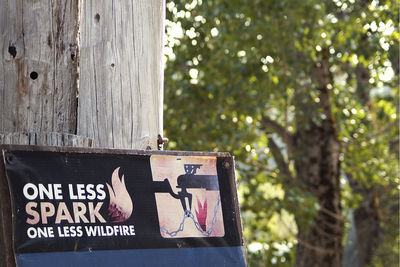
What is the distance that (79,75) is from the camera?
8.98 ft

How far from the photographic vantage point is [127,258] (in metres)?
2.48

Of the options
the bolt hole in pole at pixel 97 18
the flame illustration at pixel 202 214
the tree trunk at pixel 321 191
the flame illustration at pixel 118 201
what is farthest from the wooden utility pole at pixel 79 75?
the tree trunk at pixel 321 191

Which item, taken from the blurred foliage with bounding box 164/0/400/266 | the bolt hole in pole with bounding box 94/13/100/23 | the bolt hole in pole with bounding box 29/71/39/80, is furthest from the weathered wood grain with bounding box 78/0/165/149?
the blurred foliage with bounding box 164/0/400/266

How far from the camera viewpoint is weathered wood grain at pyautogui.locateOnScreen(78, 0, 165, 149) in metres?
2.79

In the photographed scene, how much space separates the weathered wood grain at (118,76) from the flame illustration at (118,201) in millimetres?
278

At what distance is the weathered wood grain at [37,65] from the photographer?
2555mm

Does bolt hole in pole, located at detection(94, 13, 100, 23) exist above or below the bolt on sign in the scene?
above

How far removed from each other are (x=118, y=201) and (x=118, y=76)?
555 mm

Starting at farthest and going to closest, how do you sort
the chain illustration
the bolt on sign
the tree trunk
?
the tree trunk → the chain illustration → the bolt on sign

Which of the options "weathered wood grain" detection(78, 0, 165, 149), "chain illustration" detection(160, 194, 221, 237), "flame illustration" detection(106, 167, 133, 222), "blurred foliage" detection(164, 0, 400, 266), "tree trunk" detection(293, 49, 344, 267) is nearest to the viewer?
"flame illustration" detection(106, 167, 133, 222)

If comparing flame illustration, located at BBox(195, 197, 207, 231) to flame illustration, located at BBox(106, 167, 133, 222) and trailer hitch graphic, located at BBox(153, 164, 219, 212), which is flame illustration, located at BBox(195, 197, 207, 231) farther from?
flame illustration, located at BBox(106, 167, 133, 222)

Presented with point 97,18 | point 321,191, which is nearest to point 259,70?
point 321,191

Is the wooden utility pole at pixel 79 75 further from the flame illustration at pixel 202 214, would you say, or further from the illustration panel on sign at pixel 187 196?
the flame illustration at pixel 202 214

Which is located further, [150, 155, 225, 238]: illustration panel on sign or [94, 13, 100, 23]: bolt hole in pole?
[94, 13, 100, 23]: bolt hole in pole
